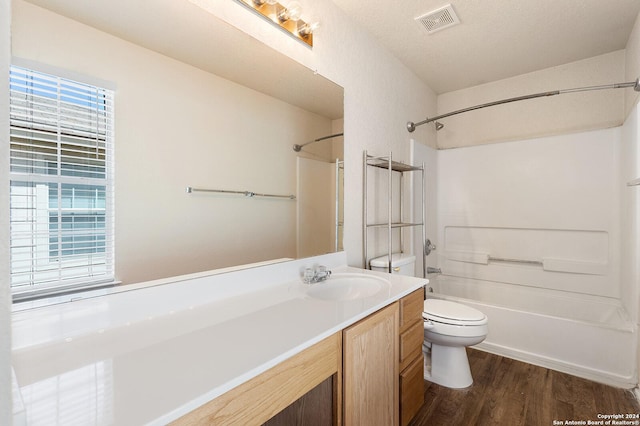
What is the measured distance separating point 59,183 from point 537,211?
326 cm

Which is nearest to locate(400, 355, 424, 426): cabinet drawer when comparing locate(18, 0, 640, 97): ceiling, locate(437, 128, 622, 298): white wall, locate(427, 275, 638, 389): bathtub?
locate(427, 275, 638, 389): bathtub

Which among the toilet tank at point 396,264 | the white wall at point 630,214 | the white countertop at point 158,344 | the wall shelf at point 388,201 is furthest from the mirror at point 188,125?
the white wall at point 630,214

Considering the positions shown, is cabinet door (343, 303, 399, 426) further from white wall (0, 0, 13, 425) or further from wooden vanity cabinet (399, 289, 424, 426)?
white wall (0, 0, 13, 425)

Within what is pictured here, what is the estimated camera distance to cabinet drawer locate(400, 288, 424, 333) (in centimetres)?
138

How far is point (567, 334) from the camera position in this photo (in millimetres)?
2078

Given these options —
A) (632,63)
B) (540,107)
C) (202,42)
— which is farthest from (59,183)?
(540,107)

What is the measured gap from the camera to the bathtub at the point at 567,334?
1924 mm

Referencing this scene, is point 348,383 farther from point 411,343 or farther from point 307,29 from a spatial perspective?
point 307,29

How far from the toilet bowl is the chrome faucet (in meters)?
0.81

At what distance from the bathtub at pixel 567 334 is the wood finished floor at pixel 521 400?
0.10 meters

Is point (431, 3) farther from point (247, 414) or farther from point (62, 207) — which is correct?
point (247, 414)

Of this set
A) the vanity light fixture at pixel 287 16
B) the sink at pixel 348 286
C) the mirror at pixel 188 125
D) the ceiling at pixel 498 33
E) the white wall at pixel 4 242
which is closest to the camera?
the white wall at pixel 4 242

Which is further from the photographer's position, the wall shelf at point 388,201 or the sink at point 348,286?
the wall shelf at point 388,201

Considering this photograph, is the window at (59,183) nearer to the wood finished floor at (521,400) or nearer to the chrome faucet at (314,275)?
the chrome faucet at (314,275)
